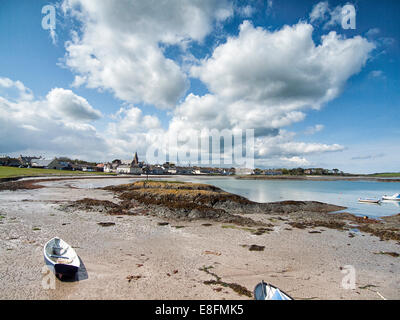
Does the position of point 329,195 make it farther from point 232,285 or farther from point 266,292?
point 266,292

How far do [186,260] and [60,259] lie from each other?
15.9 feet

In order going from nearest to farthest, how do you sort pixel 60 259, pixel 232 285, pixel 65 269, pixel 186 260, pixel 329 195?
pixel 65 269
pixel 232 285
pixel 60 259
pixel 186 260
pixel 329 195

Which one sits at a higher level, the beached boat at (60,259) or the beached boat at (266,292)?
the beached boat at (60,259)

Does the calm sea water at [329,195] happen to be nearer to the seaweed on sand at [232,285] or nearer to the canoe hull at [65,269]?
the seaweed on sand at [232,285]

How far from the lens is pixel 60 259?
7078mm

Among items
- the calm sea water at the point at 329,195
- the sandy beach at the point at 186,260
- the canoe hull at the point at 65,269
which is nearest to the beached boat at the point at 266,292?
the sandy beach at the point at 186,260

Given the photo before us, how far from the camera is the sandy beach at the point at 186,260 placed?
20.8ft

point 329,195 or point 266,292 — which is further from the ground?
point 266,292

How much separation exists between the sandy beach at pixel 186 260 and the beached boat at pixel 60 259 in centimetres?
40

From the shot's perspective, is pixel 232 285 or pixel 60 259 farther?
pixel 60 259

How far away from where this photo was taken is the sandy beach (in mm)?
6344

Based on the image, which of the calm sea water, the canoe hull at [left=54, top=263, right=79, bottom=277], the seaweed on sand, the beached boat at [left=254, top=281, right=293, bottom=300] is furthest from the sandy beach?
the calm sea water

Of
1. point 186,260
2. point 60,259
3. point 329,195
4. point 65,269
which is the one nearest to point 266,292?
point 186,260
